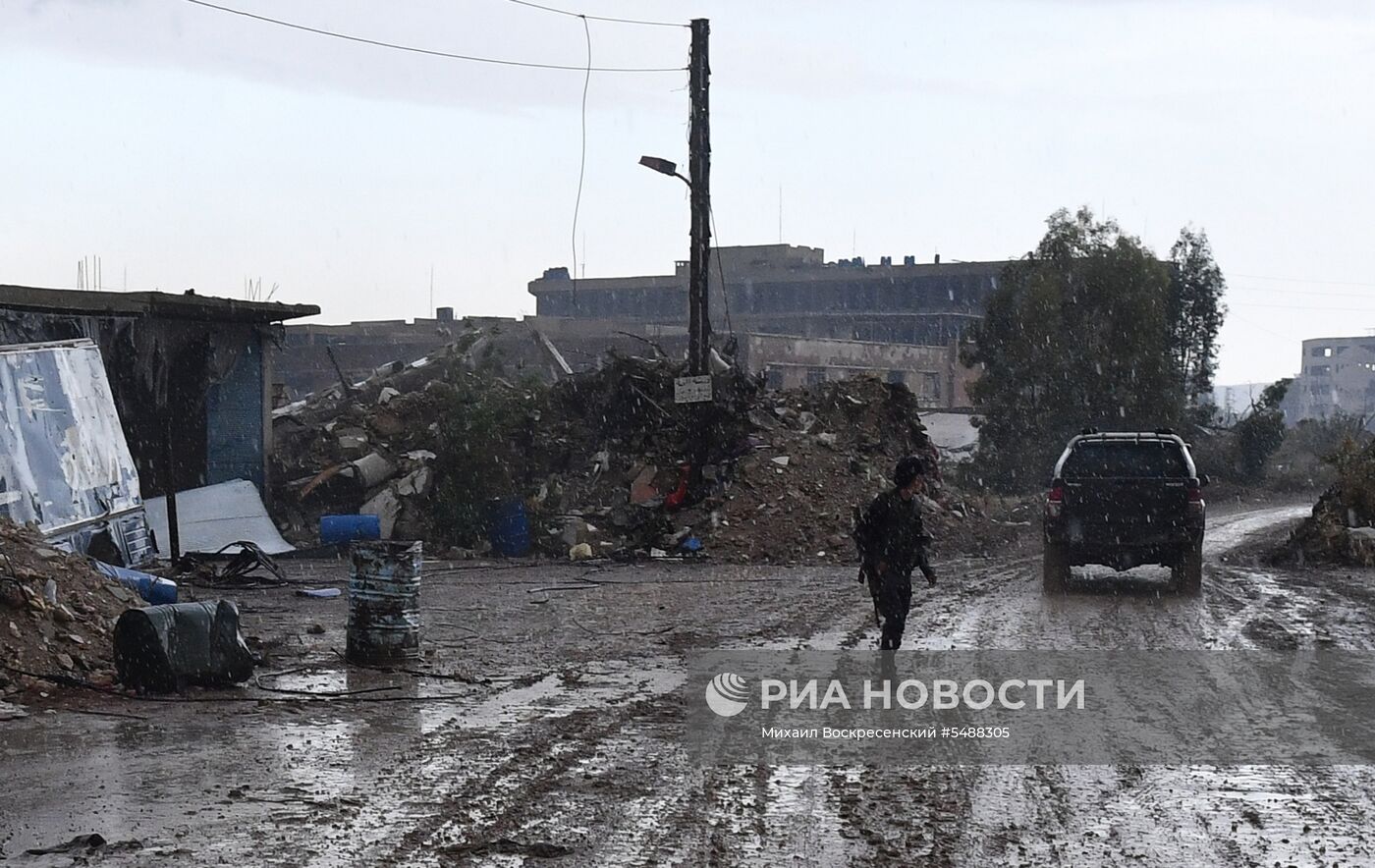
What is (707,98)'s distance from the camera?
23.3 m

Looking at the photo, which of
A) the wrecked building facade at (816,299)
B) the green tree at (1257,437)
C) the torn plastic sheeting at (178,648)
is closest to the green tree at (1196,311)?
the green tree at (1257,437)

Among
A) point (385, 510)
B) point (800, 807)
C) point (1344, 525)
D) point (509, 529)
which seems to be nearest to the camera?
point (800, 807)

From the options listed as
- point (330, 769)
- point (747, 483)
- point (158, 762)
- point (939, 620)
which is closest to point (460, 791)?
point (330, 769)

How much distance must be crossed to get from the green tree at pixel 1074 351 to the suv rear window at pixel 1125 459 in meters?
29.7

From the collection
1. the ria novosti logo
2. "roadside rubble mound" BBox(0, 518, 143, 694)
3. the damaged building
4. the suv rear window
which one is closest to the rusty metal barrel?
"roadside rubble mound" BBox(0, 518, 143, 694)

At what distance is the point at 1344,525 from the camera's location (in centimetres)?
2222

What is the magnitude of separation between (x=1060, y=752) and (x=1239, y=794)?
1.20 metres

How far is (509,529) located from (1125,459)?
1068cm

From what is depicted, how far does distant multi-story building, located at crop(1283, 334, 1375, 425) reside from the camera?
468 ft

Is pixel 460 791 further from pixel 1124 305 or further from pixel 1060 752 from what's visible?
pixel 1124 305

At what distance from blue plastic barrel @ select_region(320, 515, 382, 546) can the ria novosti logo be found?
13.1m

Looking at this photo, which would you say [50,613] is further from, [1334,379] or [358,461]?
[1334,379]

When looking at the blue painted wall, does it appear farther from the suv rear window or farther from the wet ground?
the suv rear window

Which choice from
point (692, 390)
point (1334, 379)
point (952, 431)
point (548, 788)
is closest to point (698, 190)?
point (692, 390)
